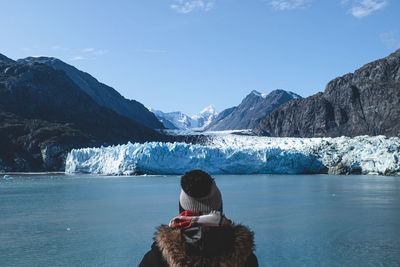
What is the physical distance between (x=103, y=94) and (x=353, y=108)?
7172 cm

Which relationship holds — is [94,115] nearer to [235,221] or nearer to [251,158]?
[251,158]

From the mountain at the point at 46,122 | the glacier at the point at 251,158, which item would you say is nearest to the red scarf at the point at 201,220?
the glacier at the point at 251,158

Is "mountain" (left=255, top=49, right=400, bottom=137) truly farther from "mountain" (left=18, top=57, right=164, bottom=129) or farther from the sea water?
the sea water

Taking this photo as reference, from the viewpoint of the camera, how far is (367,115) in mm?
70938

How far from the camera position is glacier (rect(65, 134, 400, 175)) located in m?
31.8

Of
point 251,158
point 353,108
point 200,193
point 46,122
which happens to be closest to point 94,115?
point 46,122

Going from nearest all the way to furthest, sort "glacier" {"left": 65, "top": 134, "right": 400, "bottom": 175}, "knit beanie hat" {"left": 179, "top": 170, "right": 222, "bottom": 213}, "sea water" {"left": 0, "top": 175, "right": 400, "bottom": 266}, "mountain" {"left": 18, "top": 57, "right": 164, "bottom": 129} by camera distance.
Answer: "knit beanie hat" {"left": 179, "top": 170, "right": 222, "bottom": 213}, "sea water" {"left": 0, "top": 175, "right": 400, "bottom": 266}, "glacier" {"left": 65, "top": 134, "right": 400, "bottom": 175}, "mountain" {"left": 18, "top": 57, "right": 164, "bottom": 129}

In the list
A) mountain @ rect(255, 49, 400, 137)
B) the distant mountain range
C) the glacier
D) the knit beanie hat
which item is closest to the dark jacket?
the knit beanie hat

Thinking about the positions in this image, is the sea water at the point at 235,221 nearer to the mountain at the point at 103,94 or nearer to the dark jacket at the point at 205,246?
the dark jacket at the point at 205,246

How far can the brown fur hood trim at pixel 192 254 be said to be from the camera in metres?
1.83

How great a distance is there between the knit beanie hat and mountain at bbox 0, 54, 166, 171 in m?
48.1

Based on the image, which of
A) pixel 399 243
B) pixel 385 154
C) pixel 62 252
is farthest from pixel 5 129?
pixel 399 243

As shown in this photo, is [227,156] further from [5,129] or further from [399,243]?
[5,129]

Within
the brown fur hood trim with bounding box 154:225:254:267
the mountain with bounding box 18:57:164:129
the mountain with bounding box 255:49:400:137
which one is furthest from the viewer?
the mountain with bounding box 18:57:164:129
